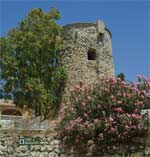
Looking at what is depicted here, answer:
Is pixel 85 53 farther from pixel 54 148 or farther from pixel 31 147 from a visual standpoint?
pixel 31 147

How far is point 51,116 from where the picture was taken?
26.1 m

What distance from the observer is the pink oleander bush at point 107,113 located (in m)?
13.1

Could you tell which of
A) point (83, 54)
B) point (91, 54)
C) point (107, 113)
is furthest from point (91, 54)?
point (107, 113)

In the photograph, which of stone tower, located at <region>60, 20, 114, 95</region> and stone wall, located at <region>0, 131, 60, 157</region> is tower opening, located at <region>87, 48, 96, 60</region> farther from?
stone wall, located at <region>0, 131, 60, 157</region>

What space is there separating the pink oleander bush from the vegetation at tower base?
10763 mm

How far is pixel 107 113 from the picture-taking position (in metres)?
13.5

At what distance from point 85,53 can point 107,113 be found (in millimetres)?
14857

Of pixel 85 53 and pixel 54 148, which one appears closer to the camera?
pixel 54 148

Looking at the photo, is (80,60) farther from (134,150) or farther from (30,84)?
(134,150)

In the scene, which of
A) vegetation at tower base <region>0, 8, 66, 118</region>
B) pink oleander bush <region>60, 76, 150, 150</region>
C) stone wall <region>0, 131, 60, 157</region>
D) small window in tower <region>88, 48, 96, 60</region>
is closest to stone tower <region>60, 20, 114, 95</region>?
small window in tower <region>88, 48, 96, 60</region>

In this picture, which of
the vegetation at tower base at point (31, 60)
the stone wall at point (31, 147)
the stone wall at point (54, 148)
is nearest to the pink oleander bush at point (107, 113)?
the stone wall at point (54, 148)

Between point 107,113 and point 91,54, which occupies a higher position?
point 91,54

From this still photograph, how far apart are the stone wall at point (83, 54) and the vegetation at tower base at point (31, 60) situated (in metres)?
2.02

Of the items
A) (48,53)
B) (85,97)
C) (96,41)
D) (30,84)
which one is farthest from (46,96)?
(85,97)
